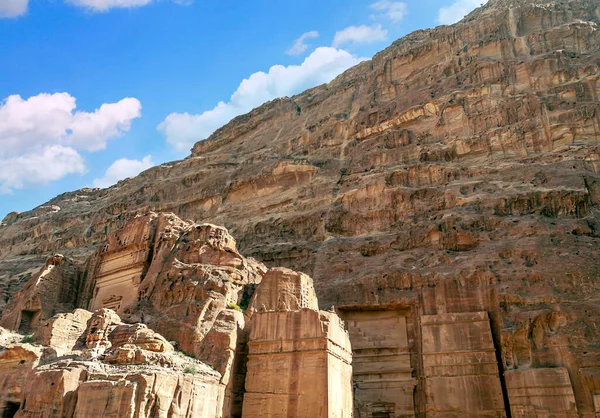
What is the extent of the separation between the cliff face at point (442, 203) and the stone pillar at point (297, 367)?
715 centimetres

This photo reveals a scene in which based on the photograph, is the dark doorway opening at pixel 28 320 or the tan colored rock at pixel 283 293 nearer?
the tan colored rock at pixel 283 293

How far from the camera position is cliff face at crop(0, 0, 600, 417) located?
959 inches

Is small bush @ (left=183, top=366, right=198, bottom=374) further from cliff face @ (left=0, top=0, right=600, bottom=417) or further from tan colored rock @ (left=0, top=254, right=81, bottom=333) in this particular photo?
tan colored rock @ (left=0, top=254, right=81, bottom=333)

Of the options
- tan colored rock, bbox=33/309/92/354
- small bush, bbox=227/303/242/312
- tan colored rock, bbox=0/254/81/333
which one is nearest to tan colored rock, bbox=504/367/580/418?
small bush, bbox=227/303/242/312

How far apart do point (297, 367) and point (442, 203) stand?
18309 mm

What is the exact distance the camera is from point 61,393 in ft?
53.5

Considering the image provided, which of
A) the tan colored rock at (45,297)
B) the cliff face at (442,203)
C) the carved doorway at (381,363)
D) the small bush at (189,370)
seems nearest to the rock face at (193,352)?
the small bush at (189,370)

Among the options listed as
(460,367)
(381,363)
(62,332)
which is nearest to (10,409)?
(62,332)

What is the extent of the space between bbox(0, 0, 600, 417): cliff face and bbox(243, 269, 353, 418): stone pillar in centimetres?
715

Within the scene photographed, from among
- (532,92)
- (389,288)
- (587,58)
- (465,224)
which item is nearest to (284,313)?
(389,288)

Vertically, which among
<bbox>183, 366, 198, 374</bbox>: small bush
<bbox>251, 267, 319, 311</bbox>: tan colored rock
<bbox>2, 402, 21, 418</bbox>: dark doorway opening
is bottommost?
<bbox>2, 402, 21, 418</bbox>: dark doorway opening

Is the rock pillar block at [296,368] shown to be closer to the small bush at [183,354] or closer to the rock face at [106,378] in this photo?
the rock face at [106,378]

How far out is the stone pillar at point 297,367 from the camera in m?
18.5

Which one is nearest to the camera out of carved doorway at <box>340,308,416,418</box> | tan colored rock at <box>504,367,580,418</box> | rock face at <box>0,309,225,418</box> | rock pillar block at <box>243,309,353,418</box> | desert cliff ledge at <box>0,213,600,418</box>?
rock face at <box>0,309,225,418</box>
